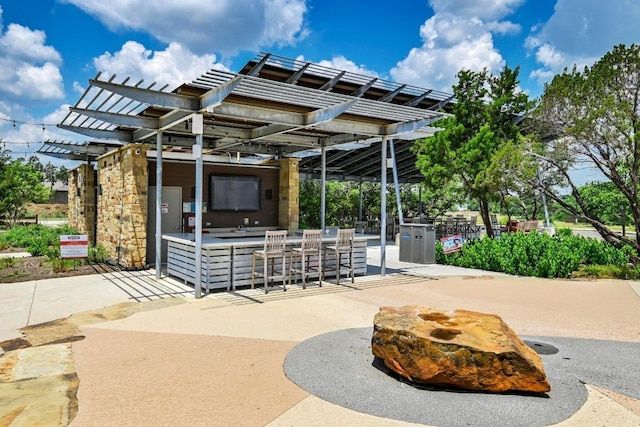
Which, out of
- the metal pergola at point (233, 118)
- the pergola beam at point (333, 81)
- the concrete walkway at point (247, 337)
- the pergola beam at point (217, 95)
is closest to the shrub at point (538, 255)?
the concrete walkway at point (247, 337)

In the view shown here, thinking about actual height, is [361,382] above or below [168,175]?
below

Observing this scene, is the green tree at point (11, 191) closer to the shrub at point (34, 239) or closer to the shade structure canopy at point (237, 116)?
the shrub at point (34, 239)

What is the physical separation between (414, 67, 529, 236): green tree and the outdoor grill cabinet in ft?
6.59

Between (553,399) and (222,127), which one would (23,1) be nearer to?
(222,127)

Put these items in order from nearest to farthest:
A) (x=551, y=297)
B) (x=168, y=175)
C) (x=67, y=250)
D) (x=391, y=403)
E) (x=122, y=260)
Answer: (x=391, y=403) → (x=551, y=297) → (x=67, y=250) → (x=122, y=260) → (x=168, y=175)

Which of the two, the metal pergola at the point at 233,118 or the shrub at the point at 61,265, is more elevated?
the metal pergola at the point at 233,118

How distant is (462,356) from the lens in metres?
3.59

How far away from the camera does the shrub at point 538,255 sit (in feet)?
31.9

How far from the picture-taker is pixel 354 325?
18.5ft

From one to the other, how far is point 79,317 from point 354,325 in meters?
3.53

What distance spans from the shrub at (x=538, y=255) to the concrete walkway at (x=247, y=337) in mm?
683

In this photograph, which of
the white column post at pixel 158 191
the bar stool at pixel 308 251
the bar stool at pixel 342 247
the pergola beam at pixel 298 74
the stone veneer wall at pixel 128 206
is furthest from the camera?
the pergola beam at pixel 298 74

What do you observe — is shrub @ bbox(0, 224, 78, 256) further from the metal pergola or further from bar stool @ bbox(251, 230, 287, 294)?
bar stool @ bbox(251, 230, 287, 294)

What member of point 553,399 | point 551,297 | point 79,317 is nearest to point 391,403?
point 553,399
